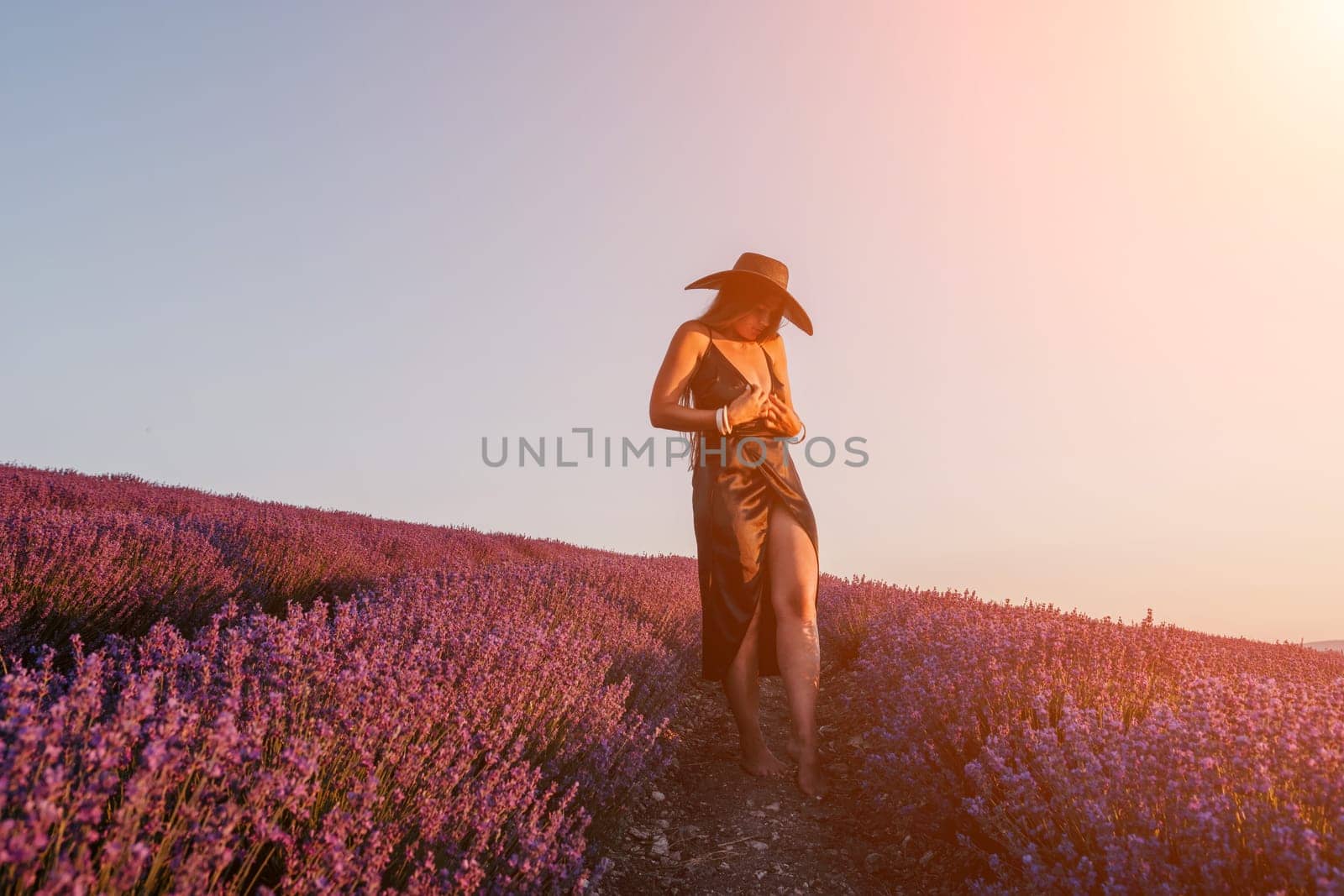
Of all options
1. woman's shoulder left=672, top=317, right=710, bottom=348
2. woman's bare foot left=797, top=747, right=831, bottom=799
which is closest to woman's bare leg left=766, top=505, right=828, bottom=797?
woman's bare foot left=797, top=747, right=831, bottom=799

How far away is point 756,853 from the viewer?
288 centimetres

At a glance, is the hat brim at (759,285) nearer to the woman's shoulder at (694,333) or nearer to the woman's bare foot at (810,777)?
the woman's shoulder at (694,333)

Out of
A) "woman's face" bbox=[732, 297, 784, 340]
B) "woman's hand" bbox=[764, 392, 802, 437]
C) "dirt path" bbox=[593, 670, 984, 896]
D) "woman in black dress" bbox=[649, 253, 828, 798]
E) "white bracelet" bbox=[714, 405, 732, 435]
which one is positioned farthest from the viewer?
"woman's face" bbox=[732, 297, 784, 340]

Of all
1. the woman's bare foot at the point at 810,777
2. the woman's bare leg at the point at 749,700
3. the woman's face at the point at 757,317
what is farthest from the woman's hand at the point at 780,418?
the woman's bare foot at the point at 810,777

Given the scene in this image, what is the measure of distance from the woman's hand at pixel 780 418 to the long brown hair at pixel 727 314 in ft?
1.11

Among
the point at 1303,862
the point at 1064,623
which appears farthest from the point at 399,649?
the point at 1064,623

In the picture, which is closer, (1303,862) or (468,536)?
(1303,862)

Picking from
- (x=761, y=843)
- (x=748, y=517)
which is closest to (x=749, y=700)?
(x=761, y=843)

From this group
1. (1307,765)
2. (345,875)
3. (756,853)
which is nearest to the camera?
(345,875)

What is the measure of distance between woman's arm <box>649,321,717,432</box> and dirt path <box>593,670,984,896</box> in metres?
1.60

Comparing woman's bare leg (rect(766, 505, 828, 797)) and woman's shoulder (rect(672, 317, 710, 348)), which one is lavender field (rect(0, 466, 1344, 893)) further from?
woman's shoulder (rect(672, 317, 710, 348))

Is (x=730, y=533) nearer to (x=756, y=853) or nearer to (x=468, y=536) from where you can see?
(x=756, y=853)

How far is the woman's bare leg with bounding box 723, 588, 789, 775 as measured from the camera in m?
3.49

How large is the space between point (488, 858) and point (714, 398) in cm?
212
